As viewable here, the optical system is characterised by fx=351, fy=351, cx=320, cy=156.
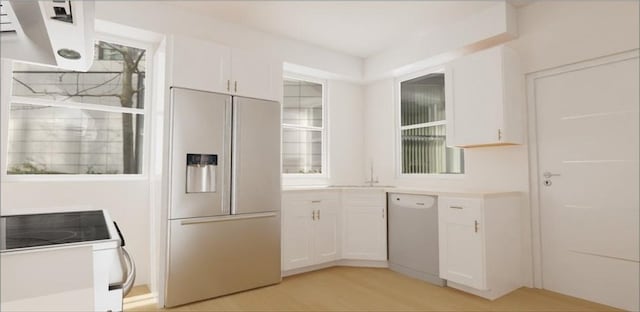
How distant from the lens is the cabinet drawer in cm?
297

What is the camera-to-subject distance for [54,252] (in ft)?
2.86

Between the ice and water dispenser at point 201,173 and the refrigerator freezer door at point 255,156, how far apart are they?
189 millimetres

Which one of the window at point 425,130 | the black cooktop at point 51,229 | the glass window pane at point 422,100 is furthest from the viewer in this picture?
the glass window pane at point 422,100

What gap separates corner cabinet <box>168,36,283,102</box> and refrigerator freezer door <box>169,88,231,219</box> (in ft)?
0.33

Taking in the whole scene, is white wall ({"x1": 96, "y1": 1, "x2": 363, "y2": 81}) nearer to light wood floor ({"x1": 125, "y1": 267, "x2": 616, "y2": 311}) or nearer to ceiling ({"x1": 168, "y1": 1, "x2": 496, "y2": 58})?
ceiling ({"x1": 168, "y1": 1, "x2": 496, "y2": 58})

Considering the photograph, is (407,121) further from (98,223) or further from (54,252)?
(54,252)

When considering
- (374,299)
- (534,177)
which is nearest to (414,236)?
(374,299)

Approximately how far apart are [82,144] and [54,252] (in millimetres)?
2717

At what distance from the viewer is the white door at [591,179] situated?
2.68m

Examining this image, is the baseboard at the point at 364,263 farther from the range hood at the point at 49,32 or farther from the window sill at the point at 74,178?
the range hood at the point at 49,32

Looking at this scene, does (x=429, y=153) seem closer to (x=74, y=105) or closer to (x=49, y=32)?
(x=74, y=105)

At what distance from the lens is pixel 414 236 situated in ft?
11.6

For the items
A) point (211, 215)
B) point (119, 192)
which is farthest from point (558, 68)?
point (119, 192)

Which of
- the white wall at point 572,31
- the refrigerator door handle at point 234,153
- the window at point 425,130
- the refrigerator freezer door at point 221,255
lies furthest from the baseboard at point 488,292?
the refrigerator door handle at point 234,153
